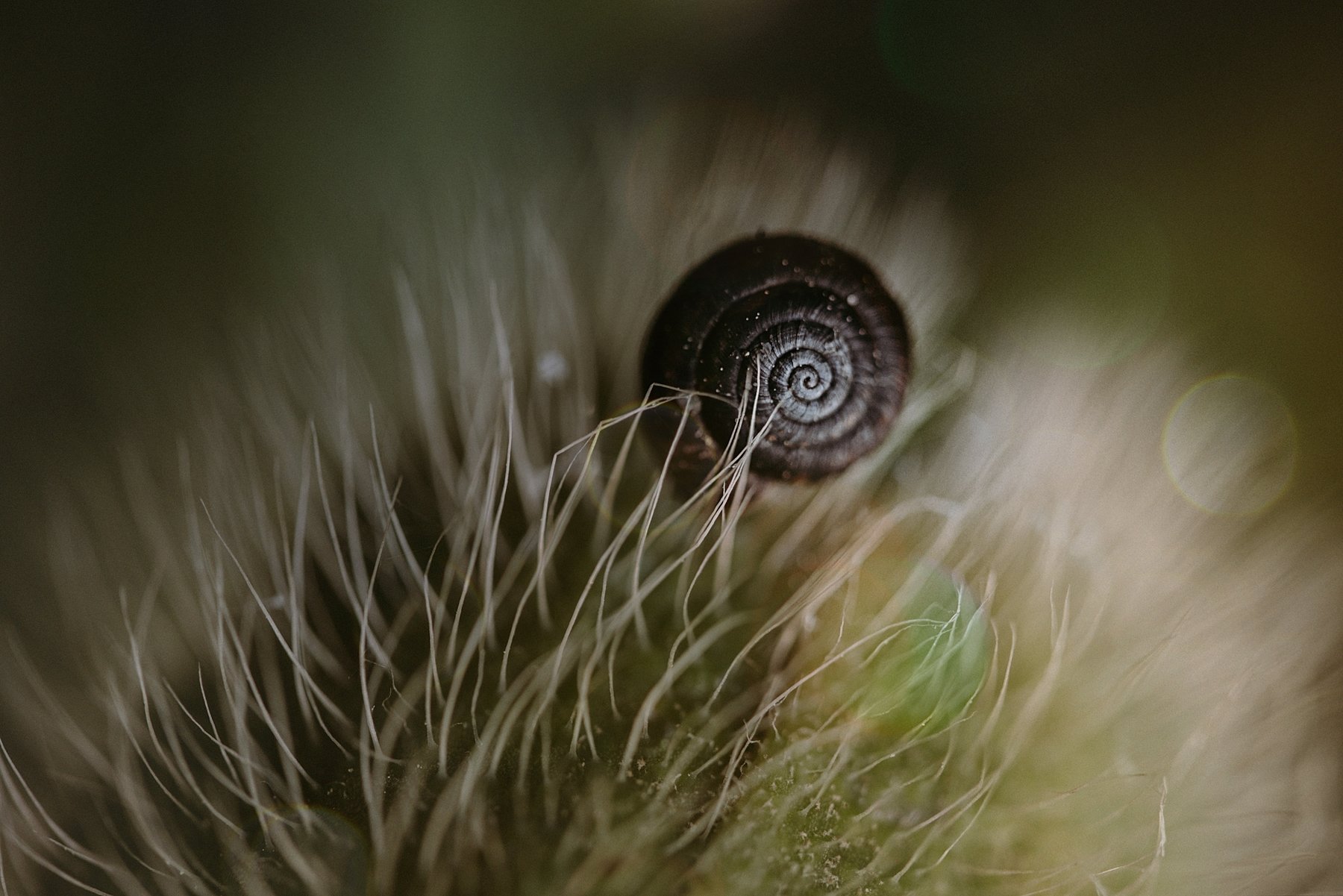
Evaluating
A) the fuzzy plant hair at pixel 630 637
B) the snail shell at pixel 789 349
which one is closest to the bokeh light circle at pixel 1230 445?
the fuzzy plant hair at pixel 630 637

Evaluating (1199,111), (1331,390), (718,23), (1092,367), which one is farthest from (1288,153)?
(718,23)

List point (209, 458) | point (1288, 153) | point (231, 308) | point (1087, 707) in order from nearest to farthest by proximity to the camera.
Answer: point (1087, 707), point (209, 458), point (231, 308), point (1288, 153)

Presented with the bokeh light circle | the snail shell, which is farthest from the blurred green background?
the snail shell

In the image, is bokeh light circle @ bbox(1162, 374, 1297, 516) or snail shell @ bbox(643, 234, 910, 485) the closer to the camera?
snail shell @ bbox(643, 234, 910, 485)

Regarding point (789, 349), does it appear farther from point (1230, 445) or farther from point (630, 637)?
point (1230, 445)

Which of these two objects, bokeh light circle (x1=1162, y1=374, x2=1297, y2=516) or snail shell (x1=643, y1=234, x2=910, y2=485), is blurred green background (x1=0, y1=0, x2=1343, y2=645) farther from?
snail shell (x1=643, y1=234, x2=910, y2=485)

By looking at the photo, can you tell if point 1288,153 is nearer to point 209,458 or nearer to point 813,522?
point 813,522
